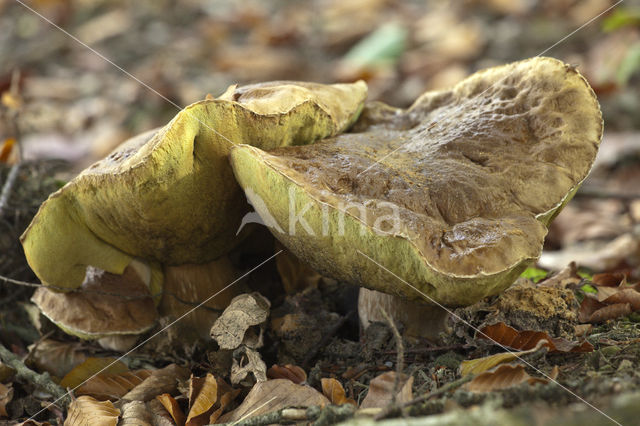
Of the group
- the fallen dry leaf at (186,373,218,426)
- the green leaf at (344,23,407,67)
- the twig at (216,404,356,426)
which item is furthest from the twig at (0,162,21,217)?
the green leaf at (344,23,407,67)

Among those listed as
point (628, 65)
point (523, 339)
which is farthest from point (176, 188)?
point (628, 65)

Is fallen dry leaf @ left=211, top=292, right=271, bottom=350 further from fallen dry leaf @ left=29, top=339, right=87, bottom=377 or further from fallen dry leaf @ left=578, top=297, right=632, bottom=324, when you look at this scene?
fallen dry leaf @ left=578, top=297, right=632, bottom=324

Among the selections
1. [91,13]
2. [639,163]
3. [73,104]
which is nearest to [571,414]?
[639,163]

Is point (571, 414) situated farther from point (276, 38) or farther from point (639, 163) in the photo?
point (276, 38)

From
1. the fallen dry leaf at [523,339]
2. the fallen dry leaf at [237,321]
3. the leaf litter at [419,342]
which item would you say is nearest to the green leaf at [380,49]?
the leaf litter at [419,342]

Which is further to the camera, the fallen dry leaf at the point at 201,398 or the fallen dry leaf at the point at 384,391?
the fallen dry leaf at the point at 201,398

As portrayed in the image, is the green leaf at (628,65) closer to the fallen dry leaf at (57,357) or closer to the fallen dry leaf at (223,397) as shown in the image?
the fallen dry leaf at (223,397)

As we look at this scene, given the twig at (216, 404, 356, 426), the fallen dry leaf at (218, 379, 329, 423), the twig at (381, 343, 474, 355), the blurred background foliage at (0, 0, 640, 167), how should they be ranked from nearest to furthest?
the twig at (216, 404, 356, 426), the fallen dry leaf at (218, 379, 329, 423), the twig at (381, 343, 474, 355), the blurred background foliage at (0, 0, 640, 167)

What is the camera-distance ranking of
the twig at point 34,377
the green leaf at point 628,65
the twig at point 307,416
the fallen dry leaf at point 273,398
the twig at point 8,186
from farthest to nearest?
the green leaf at point 628,65 → the twig at point 8,186 → the twig at point 34,377 → the fallen dry leaf at point 273,398 → the twig at point 307,416
